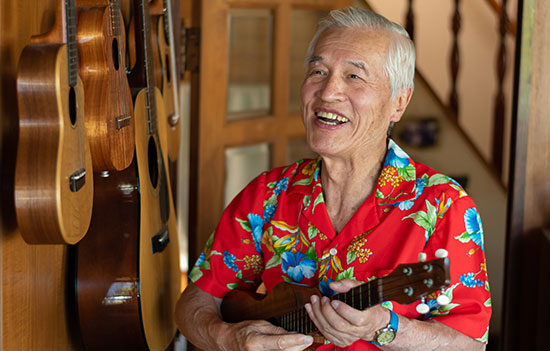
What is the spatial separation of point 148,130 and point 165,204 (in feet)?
0.77

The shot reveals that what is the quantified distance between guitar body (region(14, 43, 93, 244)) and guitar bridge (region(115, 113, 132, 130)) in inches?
11.7

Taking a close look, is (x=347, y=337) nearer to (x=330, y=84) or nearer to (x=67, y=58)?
(x=330, y=84)

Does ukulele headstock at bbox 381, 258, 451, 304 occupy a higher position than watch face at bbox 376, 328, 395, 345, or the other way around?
ukulele headstock at bbox 381, 258, 451, 304

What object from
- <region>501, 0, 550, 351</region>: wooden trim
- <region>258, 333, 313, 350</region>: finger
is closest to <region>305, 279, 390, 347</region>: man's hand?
<region>258, 333, 313, 350</region>: finger

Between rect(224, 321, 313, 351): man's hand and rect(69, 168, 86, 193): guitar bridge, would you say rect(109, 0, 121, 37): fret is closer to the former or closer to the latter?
rect(69, 168, 86, 193): guitar bridge

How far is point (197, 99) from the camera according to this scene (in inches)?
99.5

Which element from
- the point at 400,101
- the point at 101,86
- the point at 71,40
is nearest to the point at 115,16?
the point at 101,86

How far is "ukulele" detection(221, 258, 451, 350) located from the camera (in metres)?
1.11

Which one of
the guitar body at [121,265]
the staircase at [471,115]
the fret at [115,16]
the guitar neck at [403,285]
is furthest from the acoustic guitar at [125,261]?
the staircase at [471,115]

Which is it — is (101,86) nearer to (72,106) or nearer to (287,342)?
(72,106)

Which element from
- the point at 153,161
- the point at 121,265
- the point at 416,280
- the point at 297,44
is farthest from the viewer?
the point at 297,44

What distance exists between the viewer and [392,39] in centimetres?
154

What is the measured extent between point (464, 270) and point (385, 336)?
10.0 inches

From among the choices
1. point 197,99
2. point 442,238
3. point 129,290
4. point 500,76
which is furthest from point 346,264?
point 500,76
